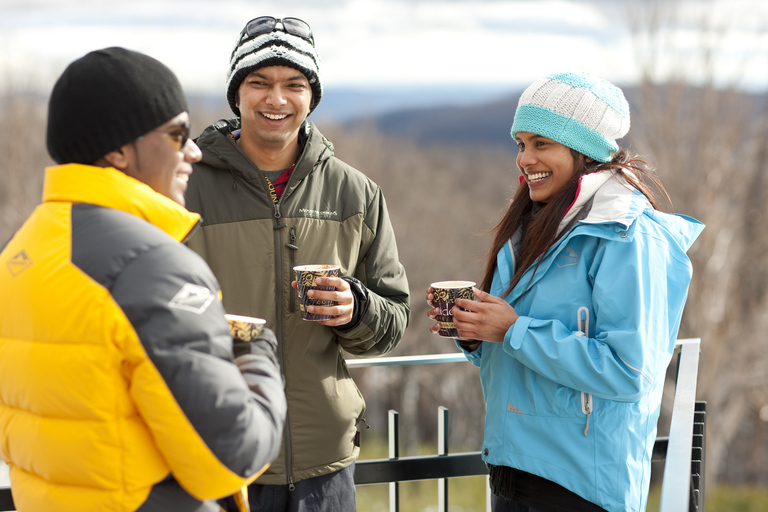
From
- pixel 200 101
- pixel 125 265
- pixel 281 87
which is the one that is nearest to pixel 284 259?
pixel 281 87

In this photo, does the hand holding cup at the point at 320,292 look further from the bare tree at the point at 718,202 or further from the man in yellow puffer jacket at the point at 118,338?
the bare tree at the point at 718,202

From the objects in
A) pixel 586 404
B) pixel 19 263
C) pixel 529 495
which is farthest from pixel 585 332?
pixel 19 263

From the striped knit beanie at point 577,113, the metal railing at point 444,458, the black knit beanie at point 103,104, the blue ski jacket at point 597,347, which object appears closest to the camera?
the black knit beanie at point 103,104

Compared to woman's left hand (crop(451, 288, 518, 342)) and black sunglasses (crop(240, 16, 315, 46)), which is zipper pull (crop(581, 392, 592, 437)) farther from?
black sunglasses (crop(240, 16, 315, 46))

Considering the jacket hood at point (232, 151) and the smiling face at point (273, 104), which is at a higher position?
the smiling face at point (273, 104)

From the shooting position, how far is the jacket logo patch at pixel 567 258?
204 centimetres

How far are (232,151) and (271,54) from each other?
12.8 inches

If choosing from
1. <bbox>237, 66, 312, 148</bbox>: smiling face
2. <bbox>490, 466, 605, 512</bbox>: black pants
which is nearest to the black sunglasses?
<bbox>237, 66, 312, 148</bbox>: smiling face

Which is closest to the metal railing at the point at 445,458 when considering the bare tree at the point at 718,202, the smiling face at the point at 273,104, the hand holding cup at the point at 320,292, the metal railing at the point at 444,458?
the metal railing at the point at 444,458

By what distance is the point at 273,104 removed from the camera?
2193 millimetres

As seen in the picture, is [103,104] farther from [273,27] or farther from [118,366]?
[273,27]

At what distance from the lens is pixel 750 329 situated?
18.5 metres

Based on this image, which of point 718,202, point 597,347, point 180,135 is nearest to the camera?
point 180,135

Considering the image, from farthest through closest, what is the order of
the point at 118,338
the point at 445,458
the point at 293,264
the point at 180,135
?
1. the point at 445,458
2. the point at 293,264
3. the point at 180,135
4. the point at 118,338
